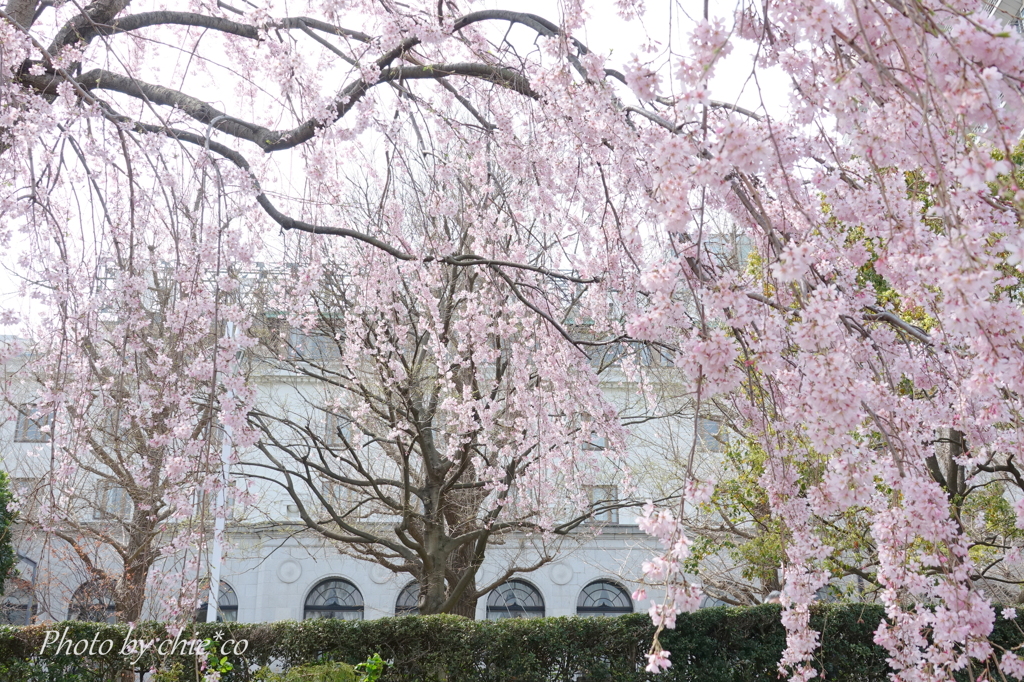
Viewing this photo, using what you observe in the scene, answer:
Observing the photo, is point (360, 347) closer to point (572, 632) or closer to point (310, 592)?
point (572, 632)

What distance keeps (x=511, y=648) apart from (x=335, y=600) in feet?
36.7

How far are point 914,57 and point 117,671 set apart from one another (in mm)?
8032

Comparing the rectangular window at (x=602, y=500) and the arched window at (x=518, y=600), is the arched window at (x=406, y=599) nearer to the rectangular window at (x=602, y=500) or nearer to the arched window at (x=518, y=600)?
the arched window at (x=518, y=600)

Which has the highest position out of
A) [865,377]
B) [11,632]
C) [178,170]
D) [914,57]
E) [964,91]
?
[178,170]

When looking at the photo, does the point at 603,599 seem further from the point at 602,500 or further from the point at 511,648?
the point at 511,648

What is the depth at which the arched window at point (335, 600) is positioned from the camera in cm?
1764

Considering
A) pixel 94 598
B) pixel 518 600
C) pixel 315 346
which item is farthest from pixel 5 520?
pixel 518 600

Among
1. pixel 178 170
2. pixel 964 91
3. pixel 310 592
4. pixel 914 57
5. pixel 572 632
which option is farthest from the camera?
pixel 310 592

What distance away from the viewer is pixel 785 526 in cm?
311

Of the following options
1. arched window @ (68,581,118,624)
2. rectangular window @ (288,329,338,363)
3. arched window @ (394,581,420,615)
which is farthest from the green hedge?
arched window @ (394,581,420,615)

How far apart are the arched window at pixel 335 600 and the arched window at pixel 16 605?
529 cm

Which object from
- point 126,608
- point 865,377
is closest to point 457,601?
point 126,608

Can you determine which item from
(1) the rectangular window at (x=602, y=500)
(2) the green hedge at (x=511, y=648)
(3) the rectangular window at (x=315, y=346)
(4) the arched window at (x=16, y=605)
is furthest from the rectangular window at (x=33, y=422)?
(1) the rectangular window at (x=602, y=500)

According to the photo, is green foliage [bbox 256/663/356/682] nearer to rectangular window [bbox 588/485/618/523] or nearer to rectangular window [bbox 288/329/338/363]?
rectangular window [bbox 588/485/618/523]
